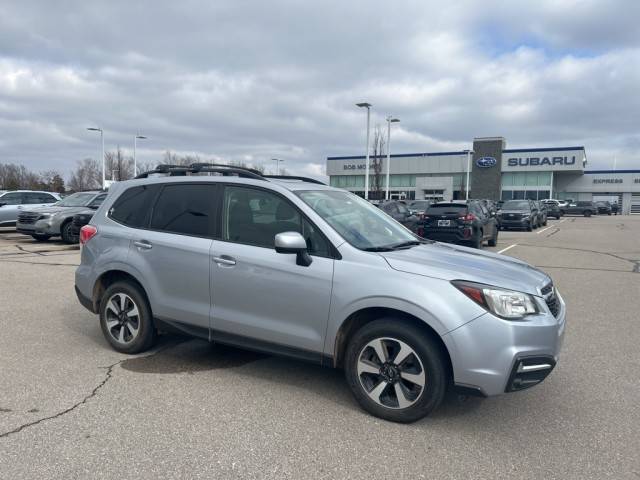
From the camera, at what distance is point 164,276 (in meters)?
4.69

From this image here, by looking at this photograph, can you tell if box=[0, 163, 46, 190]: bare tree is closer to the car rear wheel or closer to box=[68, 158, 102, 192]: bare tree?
box=[68, 158, 102, 192]: bare tree

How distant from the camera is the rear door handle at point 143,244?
4.81 meters

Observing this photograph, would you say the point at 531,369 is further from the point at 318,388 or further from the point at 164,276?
the point at 164,276

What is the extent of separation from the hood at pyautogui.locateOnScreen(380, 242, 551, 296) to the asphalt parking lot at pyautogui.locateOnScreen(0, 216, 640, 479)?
1.07m

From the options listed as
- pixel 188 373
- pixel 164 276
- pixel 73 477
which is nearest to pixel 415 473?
pixel 73 477

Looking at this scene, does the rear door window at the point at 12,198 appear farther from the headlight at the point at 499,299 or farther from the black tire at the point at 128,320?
the headlight at the point at 499,299

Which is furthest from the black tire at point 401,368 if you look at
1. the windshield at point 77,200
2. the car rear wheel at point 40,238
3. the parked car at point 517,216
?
the parked car at point 517,216

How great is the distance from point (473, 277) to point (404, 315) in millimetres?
566

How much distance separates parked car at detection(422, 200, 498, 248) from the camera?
14352 millimetres

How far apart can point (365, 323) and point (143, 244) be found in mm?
2412

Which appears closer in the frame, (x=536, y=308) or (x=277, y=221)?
(x=536, y=308)

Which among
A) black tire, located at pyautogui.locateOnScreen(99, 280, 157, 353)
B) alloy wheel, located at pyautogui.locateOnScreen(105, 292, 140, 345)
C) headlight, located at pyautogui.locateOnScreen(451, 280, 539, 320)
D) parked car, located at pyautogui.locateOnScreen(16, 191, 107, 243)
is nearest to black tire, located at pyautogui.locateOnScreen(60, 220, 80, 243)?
parked car, located at pyautogui.locateOnScreen(16, 191, 107, 243)

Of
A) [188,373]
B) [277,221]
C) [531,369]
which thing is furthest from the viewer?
[188,373]

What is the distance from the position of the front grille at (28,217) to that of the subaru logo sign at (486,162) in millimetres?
55461
